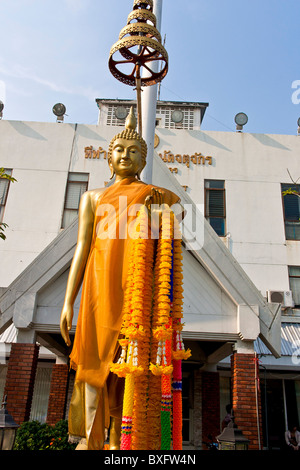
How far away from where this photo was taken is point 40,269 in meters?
7.35

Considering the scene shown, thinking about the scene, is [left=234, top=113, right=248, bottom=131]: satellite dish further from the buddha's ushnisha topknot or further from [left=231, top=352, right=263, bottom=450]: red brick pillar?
the buddha's ushnisha topknot

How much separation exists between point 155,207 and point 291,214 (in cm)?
1160

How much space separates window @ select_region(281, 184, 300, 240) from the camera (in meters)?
13.9

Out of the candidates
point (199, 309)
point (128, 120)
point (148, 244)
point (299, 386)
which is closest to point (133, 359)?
point (148, 244)

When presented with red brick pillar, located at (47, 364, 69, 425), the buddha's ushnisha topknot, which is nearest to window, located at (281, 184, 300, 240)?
red brick pillar, located at (47, 364, 69, 425)

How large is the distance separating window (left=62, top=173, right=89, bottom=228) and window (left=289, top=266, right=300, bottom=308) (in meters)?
7.72

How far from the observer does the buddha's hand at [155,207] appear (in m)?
3.71

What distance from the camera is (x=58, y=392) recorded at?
11.4 meters

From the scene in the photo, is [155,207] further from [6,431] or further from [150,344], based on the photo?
[6,431]

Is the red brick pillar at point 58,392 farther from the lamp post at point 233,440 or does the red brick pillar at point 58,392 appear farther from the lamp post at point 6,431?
the lamp post at point 6,431

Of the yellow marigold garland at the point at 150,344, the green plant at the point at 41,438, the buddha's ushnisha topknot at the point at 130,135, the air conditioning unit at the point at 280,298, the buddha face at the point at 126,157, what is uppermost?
the air conditioning unit at the point at 280,298

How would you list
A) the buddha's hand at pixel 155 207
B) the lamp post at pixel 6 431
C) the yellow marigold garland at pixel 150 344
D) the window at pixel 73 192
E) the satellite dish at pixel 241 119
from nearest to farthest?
the yellow marigold garland at pixel 150 344, the buddha's hand at pixel 155 207, the lamp post at pixel 6 431, the window at pixel 73 192, the satellite dish at pixel 241 119

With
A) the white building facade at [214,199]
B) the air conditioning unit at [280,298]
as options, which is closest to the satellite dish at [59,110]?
the white building facade at [214,199]
